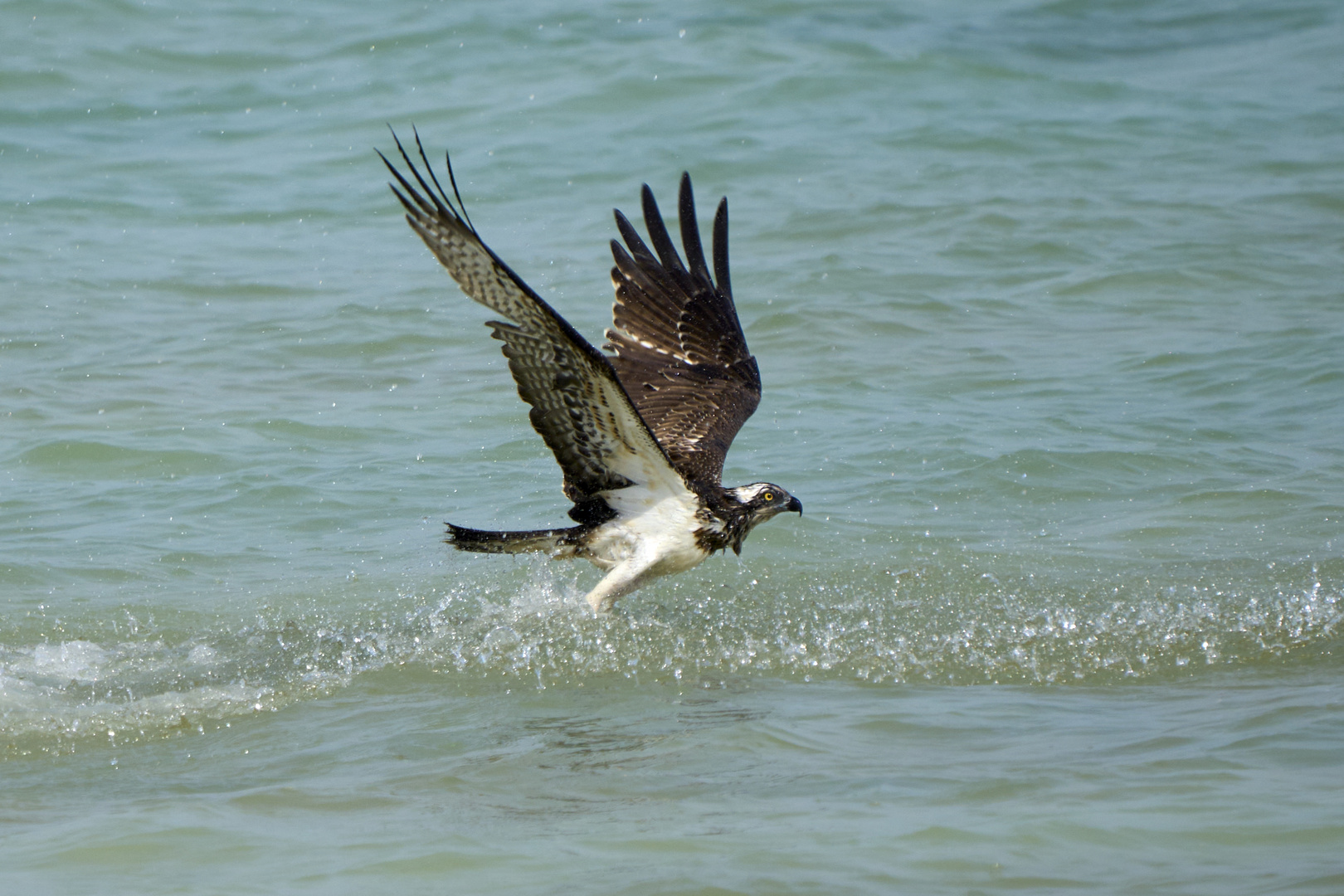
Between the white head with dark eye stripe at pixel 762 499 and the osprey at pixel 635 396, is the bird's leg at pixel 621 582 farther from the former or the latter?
the white head with dark eye stripe at pixel 762 499

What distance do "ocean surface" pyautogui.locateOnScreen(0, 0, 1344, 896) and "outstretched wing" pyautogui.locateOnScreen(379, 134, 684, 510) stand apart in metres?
0.57

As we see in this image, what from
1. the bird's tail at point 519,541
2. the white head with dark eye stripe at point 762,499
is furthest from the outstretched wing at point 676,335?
the bird's tail at point 519,541

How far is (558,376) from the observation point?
531 cm

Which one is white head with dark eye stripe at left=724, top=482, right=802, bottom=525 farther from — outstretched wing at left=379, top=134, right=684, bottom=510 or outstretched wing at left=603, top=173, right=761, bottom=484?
outstretched wing at left=603, top=173, right=761, bottom=484

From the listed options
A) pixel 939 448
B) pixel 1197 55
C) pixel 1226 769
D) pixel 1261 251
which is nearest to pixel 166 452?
pixel 939 448

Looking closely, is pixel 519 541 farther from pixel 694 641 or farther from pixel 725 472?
pixel 725 472

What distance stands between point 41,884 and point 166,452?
4715 millimetres

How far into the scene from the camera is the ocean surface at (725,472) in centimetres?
416

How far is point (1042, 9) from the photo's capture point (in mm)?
19156

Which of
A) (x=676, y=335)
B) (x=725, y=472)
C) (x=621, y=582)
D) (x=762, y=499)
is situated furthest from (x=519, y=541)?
(x=725, y=472)

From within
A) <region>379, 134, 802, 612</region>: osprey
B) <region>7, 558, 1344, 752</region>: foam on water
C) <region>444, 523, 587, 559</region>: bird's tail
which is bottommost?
<region>7, 558, 1344, 752</region>: foam on water

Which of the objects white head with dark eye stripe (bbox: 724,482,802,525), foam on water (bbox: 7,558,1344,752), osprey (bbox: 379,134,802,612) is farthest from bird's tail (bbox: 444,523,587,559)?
white head with dark eye stripe (bbox: 724,482,802,525)

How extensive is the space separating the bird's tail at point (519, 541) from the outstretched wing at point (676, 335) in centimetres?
85

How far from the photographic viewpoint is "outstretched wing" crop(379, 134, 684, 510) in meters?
4.82
